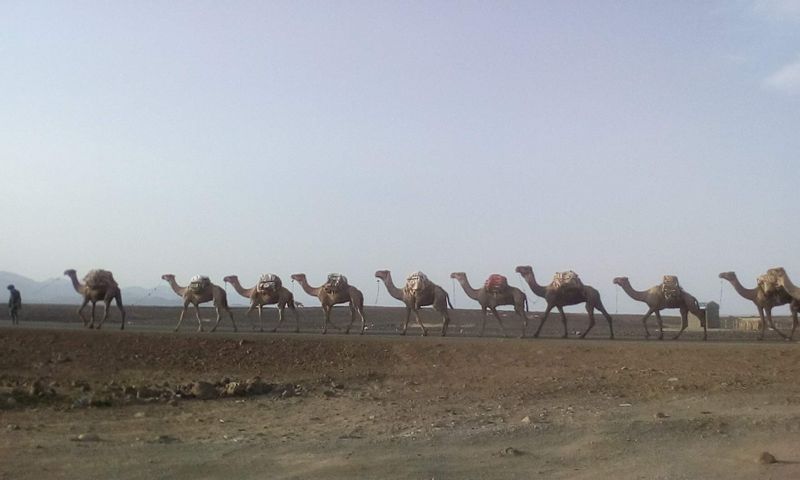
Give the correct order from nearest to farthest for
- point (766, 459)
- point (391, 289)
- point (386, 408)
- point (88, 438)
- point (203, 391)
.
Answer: point (766, 459) < point (88, 438) < point (386, 408) < point (203, 391) < point (391, 289)

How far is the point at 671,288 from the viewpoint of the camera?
105 ft

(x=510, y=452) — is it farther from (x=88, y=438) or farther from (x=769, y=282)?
(x=769, y=282)

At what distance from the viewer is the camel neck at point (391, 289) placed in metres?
35.3

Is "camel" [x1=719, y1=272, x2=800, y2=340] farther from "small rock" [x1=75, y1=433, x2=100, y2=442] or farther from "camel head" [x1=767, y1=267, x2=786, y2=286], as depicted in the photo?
"small rock" [x1=75, y1=433, x2=100, y2=442]

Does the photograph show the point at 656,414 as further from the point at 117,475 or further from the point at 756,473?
the point at 117,475

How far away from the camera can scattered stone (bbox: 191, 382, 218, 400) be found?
17766 millimetres

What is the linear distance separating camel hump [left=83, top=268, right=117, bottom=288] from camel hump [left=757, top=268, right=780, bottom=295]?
24.7 meters

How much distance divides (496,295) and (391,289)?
15.9ft

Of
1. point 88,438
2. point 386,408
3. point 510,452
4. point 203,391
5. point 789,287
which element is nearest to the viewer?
point 510,452

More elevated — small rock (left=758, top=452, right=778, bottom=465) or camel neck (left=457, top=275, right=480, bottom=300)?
camel neck (left=457, top=275, right=480, bottom=300)

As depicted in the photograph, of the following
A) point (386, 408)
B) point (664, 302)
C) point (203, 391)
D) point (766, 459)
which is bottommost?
point (766, 459)

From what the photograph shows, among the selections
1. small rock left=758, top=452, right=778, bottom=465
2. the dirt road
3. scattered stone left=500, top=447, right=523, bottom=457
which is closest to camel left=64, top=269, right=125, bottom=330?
the dirt road

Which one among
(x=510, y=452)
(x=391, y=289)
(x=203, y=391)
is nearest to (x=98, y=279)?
(x=391, y=289)

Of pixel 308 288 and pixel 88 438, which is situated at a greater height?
pixel 308 288
